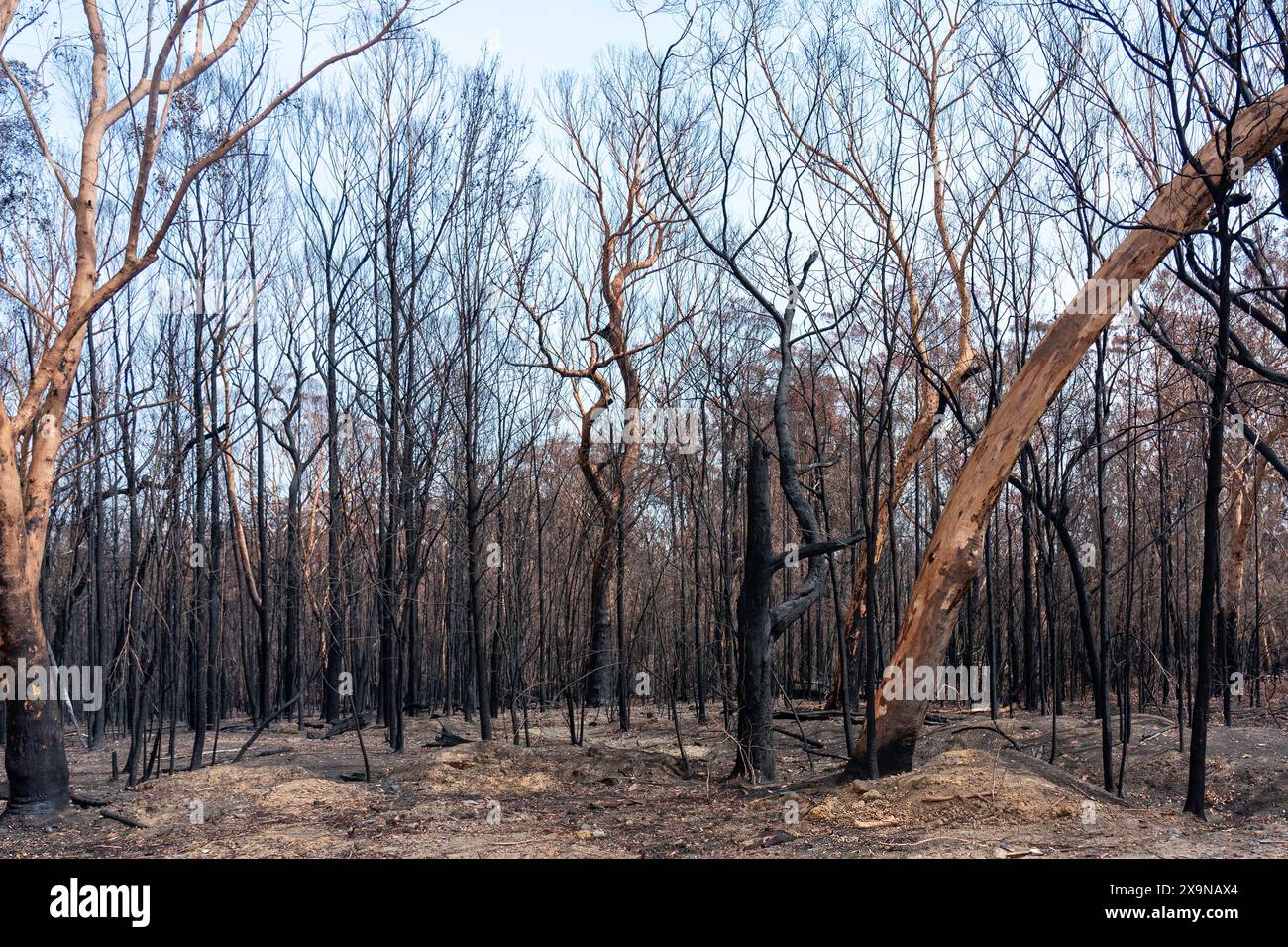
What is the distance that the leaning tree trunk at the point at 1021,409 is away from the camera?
7125 millimetres

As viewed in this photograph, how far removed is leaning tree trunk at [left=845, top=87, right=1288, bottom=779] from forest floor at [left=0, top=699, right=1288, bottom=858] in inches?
18.8

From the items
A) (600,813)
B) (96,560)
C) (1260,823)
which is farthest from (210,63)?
(1260,823)

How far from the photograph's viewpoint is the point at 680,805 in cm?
809

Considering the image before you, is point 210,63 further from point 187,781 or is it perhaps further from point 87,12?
point 187,781

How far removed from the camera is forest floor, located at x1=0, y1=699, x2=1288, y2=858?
622 cm

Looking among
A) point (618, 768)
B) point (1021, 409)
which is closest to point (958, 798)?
point (1021, 409)

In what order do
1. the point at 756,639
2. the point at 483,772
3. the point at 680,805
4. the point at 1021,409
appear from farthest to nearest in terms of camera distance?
the point at 483,772 → the point at 756,639 → the point at 680,805 → the point at 1021,409

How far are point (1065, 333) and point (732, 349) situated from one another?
5995 millimetres

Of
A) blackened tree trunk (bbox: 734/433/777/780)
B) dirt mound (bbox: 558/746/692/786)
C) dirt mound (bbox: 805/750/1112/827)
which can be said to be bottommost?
dirt mound (bbox: 558/746/692/786)

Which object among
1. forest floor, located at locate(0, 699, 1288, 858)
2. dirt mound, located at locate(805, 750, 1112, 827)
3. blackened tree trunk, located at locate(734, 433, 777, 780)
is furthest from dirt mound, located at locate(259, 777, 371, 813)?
dirt mound, located at locate(805, 750, 1112, 827)

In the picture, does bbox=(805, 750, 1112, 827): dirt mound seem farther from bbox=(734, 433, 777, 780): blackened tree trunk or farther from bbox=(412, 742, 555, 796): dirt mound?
bbox=(412, 742, 555, 796): dirt mound

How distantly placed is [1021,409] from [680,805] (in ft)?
13.4

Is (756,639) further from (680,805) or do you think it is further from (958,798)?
(958,798)

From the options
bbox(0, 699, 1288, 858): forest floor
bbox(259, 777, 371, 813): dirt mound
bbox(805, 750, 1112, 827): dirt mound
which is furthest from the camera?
bbox(259, 777, 371, 813): dirt mound
